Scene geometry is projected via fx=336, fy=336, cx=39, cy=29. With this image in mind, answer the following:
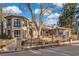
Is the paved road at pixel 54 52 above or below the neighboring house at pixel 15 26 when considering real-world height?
below

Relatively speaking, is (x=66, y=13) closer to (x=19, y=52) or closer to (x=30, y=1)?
(x=30, y=1)

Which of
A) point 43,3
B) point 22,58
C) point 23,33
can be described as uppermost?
point 43,3

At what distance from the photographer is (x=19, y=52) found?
461 cm

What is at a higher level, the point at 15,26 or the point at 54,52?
the point at 15,26

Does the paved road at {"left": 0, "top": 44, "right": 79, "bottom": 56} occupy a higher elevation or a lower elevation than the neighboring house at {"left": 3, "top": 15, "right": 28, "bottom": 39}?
lower

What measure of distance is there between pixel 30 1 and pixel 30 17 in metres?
0.22

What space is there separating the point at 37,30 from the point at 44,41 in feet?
0.61

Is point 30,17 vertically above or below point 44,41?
above

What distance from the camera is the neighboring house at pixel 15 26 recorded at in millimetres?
4605

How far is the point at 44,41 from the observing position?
15.3 feet

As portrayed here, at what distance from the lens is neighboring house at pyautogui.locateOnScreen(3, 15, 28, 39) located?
461 centimetres

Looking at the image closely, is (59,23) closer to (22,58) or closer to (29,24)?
(29,24)

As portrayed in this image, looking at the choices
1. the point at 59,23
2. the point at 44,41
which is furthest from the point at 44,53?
the point at 59,23

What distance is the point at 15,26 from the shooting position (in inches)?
182
